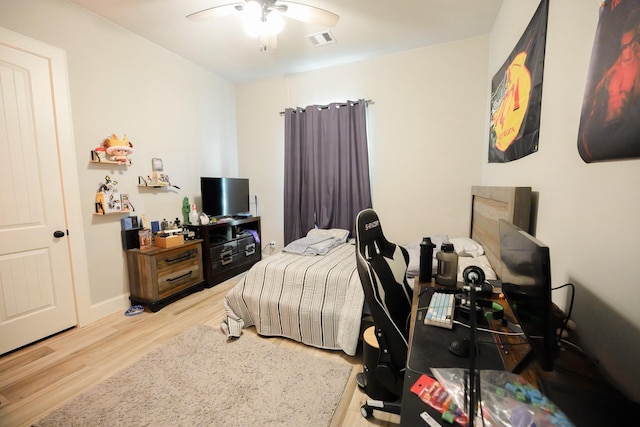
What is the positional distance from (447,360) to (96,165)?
130 inches

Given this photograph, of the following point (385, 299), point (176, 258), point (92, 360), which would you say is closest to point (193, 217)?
point (176, 258)

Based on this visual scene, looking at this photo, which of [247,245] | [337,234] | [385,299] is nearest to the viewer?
[385,299]

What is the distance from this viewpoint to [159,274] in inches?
110

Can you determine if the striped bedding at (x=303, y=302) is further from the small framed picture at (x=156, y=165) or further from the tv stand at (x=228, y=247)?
the small framed picture at (x=156, y=165)

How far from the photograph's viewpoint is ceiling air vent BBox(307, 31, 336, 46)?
2831mm

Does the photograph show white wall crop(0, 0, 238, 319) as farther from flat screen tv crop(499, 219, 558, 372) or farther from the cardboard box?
flat screen tv crop(499, 219, 558, 372)

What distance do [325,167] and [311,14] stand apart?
1.92m

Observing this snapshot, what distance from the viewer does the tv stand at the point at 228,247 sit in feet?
10.9

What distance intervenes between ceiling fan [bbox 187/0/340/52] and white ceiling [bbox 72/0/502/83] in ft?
1.23

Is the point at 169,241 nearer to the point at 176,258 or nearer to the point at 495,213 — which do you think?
the point at 176,258

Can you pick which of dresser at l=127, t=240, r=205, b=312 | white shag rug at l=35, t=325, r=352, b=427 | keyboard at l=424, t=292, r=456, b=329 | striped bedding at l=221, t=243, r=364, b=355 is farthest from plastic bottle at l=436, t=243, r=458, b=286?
dresser at l=127, t=240, r=205, b=312

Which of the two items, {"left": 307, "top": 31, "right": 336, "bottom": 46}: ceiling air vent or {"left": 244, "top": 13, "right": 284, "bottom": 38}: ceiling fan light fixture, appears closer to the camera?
{"left": 244, "top": 13, "right": 284, "bottom": 38}: ceiling fan light fixture

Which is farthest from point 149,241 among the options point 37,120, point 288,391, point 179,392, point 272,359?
point 288,391

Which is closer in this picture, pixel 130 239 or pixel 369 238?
pixel 369 238
